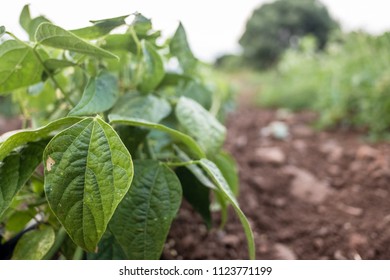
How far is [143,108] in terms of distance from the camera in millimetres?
799

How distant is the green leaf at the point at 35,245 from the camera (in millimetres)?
719

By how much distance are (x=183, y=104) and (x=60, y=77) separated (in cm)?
33

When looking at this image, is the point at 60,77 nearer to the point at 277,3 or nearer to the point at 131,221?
the point at 131,221

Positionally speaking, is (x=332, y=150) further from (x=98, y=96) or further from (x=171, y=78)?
(x=98, y=96)

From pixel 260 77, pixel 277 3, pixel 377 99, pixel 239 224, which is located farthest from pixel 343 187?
pixel 260 77

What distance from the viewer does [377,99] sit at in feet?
6.27

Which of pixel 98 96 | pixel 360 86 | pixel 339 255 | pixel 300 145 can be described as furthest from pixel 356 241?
pixel 360 86

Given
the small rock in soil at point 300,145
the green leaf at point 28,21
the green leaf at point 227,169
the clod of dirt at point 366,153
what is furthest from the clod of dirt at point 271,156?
the green leaf at point 28,21

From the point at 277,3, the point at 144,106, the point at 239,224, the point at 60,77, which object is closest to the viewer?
the point at 144,106

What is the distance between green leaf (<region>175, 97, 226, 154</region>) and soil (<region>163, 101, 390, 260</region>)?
12.9 inches

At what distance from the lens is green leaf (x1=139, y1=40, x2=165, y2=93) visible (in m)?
0.81

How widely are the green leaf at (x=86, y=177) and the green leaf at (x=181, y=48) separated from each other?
413 millimetres

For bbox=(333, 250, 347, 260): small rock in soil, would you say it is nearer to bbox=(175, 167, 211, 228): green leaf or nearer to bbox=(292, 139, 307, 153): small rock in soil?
bbox=(175, 167, 211, 228): green leaf

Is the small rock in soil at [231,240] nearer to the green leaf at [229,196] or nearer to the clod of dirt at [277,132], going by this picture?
the green leaf at [229,196]
